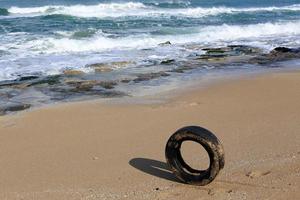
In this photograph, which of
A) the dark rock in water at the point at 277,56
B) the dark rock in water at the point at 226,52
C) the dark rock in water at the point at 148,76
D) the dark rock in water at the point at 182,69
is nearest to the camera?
the dark rock in water at the point at 148,76

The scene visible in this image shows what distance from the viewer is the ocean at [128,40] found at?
40.7 ft

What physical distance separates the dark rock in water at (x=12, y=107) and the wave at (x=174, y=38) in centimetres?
804

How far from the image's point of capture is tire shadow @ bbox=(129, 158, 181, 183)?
496cm

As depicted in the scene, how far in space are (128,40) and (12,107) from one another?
11.0 metres

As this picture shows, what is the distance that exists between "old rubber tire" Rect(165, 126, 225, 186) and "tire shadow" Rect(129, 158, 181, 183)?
12 cm

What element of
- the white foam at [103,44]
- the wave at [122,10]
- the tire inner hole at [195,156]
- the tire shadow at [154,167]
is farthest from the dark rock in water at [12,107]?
the wave at [122,10]

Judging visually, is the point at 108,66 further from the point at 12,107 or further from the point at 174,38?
the point at 174,38

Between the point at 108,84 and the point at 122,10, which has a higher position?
the point at 122,10

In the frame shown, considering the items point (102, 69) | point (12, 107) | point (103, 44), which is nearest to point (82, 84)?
point (102, 69)

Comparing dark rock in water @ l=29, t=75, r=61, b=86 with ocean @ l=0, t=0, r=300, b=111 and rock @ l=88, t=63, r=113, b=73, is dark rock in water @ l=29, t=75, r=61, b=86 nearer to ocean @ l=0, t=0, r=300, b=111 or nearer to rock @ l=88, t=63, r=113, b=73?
ocean @ l=0, t=0, r=300, b=111

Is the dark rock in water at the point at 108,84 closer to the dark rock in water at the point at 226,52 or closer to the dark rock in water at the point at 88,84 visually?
the dark rock in water at the point at 88,84

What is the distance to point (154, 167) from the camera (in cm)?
522

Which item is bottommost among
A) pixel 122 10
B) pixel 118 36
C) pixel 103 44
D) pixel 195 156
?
pixel 103 44

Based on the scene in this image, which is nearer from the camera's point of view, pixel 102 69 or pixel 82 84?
pixel 82 84
